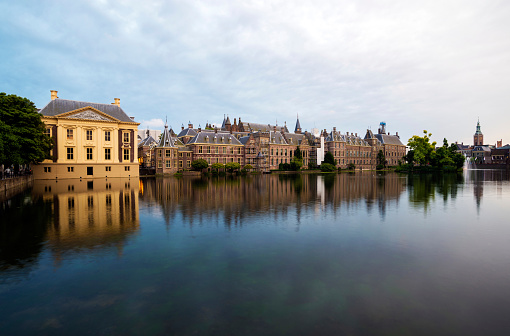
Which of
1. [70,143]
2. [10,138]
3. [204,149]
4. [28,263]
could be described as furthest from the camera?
[204,149]

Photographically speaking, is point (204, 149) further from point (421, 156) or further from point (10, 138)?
point (421, 156)

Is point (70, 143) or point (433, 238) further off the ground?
point (70, 143)

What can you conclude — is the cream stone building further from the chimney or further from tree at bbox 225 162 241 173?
tree at bbox 225 162 241 173

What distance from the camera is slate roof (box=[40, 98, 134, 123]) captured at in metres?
53.6

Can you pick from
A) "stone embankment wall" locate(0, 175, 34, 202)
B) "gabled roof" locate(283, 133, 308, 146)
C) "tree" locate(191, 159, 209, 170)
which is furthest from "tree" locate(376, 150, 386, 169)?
"stone embankment wall" locate(0, 175, 34, 202)

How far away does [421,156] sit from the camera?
96312 millimetres

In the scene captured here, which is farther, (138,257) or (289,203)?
(289,203)

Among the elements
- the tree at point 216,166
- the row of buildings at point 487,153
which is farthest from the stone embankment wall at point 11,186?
the row of buildings at point 487,153

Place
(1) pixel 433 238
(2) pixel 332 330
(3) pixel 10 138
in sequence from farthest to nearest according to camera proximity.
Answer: (3) pixel 10 138, (1) pixel 433 238, (2) pixel 332 330

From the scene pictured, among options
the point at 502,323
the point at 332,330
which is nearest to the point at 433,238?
the point at 502,323

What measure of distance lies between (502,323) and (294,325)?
15.9 feet

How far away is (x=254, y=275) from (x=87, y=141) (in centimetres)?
5696

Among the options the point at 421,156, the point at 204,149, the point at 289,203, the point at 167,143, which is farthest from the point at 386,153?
the point at 289,203

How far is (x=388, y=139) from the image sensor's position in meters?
130
